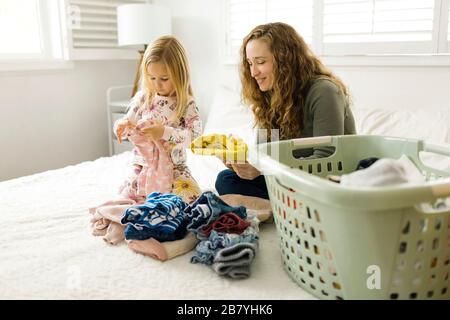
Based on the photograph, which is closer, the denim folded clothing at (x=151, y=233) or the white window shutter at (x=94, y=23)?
the denim folded clothing at (x=151, y=233)

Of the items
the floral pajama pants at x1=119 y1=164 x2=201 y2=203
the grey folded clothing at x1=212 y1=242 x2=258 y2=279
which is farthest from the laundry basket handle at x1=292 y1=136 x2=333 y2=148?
the floral pajama pants at x1=119 y1=164 x2=201 y2=203

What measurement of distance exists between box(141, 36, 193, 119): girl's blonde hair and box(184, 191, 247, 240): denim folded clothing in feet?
1.51

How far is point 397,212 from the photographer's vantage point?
742mm

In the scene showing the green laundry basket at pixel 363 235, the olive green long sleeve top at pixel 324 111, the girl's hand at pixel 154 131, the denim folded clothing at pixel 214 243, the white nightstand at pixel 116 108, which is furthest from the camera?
the white nightstand at pixel 116 108

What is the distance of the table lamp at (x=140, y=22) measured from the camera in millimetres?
2471

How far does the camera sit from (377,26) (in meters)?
2.02

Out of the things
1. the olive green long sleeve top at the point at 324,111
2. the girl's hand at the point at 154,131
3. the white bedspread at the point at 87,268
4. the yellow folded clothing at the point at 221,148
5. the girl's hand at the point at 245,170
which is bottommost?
the white bedspread at the point at 87,268

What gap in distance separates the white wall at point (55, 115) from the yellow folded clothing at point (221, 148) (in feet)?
5.03

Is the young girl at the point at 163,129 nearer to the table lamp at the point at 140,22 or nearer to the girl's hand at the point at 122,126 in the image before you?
the girl's hand at the point at 122,126

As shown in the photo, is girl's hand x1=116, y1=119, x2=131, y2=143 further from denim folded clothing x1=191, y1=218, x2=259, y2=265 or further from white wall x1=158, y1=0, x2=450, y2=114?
white wall x1=158, y1=0, x2=450, y2=114

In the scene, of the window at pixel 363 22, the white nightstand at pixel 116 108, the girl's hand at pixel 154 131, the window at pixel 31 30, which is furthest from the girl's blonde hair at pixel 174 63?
the window at pixel 31 30

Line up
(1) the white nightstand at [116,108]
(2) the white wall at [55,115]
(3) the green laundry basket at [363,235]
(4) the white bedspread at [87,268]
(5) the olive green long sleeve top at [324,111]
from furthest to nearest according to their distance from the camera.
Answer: (1) the white nightstand at [116,108] < (2) the white wall at [55,115] < (5) the olive green long sleeve top at [324,111] < (4) the white bedspread at [87,268] < (3) the green laundry basket at [363,235]

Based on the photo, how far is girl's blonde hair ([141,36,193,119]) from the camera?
1523 millimetres
